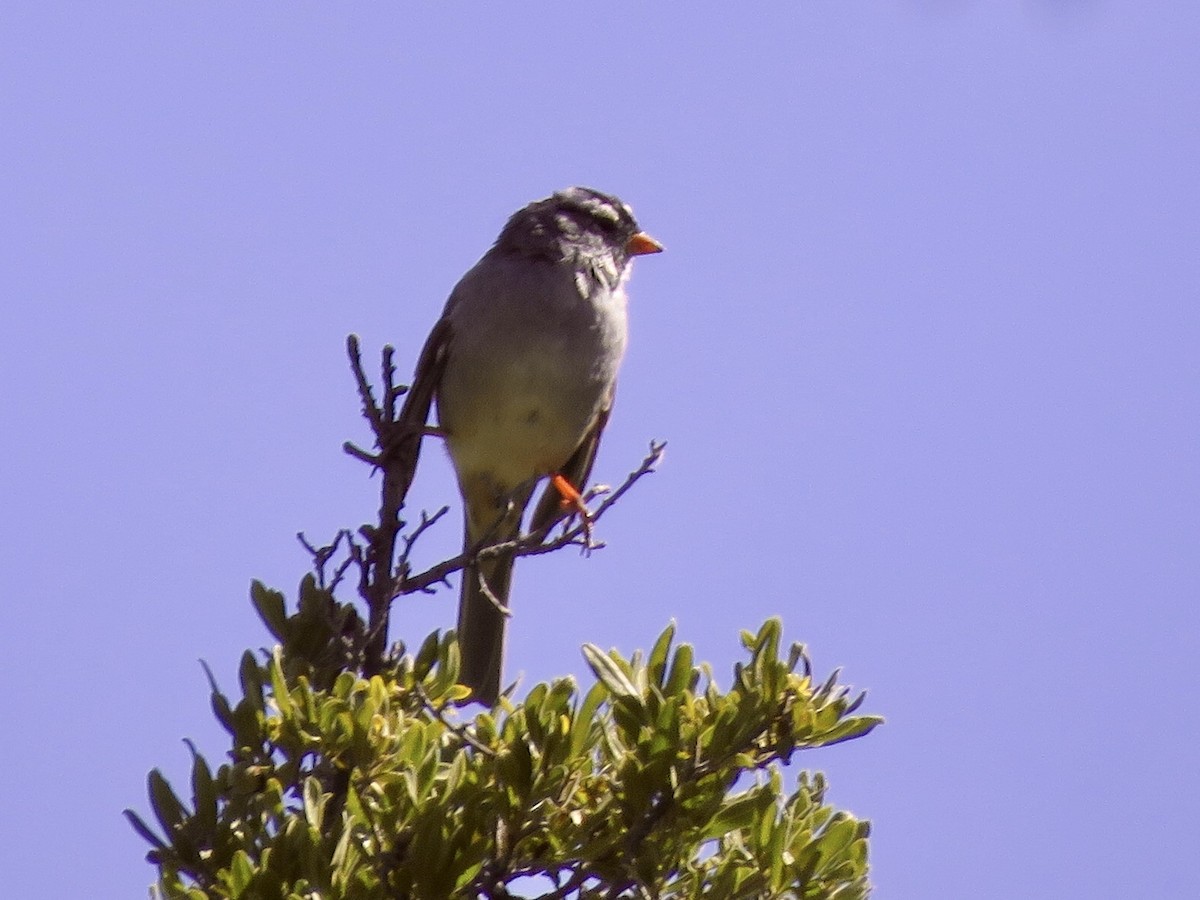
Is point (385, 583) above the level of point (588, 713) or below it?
above

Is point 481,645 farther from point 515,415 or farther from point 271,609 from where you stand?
point 271,609

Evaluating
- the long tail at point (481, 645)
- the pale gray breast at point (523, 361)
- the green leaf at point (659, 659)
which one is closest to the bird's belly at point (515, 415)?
the pale gray breast at point (523, 361)

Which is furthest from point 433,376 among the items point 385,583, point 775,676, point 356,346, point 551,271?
point 775,676

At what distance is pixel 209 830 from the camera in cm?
283

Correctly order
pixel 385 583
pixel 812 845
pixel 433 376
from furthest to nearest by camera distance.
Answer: pixel 433 376 < pixel 385 583 < pixel 812 845

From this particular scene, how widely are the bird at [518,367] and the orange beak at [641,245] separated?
24 cm

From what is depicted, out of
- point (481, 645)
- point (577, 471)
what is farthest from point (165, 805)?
point (577, 471)

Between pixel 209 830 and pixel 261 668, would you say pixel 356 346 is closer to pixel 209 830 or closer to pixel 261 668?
pixel 261 668

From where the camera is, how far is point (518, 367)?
500 cm

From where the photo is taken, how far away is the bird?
502 cm

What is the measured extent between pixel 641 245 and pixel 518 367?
39.9 inches

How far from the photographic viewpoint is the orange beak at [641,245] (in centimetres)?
572

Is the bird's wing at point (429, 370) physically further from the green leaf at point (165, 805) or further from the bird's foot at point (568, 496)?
the green leaf at point (165, 805)

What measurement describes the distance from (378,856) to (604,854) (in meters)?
0.42
